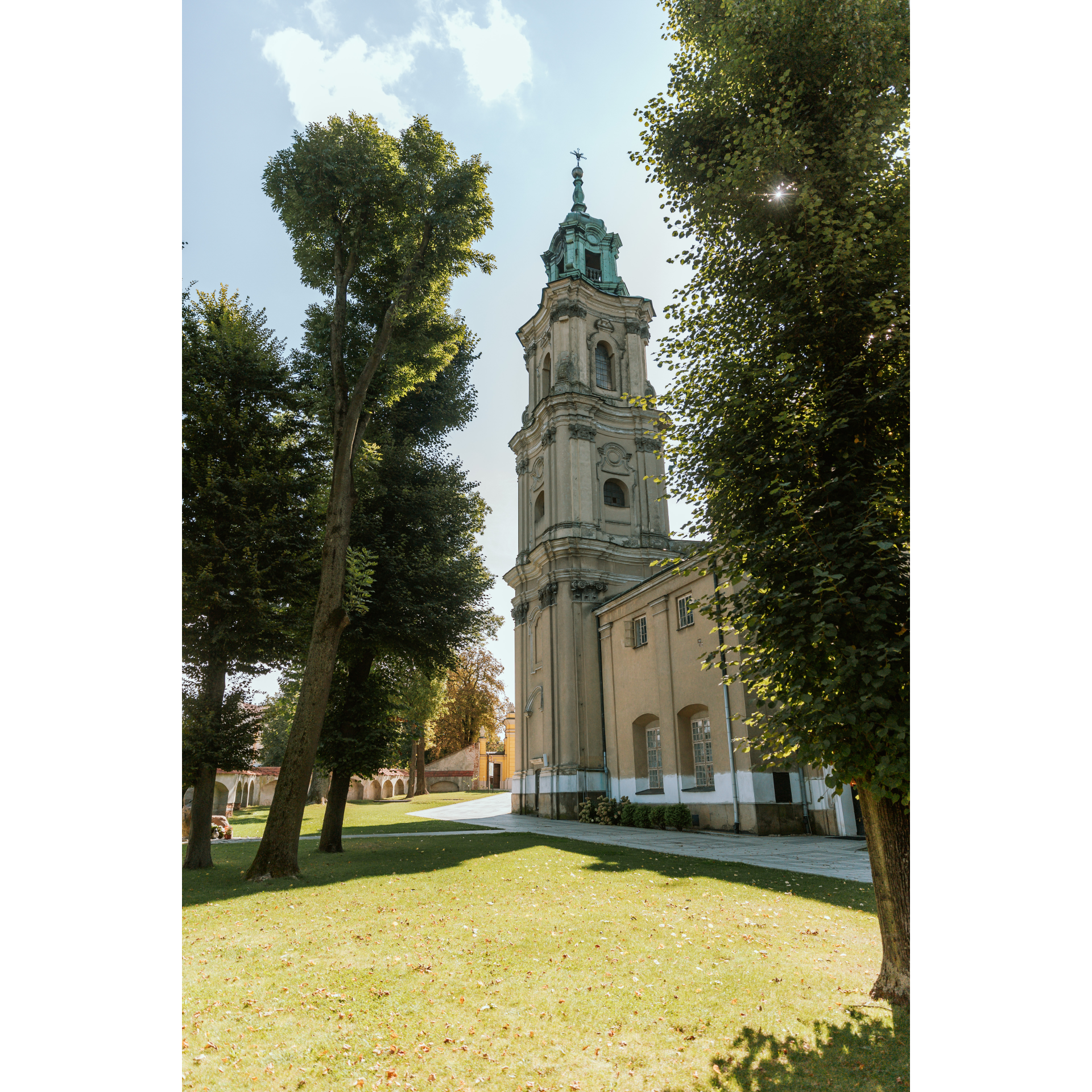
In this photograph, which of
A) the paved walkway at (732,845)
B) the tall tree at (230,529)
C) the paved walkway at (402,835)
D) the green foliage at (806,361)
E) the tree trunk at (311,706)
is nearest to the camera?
the green foliage at (806,361)

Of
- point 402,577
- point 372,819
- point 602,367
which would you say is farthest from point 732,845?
point 602,367

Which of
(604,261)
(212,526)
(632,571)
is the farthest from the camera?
(604,261)

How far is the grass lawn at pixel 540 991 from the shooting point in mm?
3848

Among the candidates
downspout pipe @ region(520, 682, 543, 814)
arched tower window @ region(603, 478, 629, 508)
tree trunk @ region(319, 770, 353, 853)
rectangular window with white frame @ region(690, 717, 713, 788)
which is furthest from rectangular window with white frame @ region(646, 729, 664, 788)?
tree trunk @ region(319, 770, 353, 853)

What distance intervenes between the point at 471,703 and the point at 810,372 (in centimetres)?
4853

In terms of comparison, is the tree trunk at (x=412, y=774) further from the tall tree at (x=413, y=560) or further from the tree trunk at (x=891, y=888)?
the tree trunk at (x=891, y=888)

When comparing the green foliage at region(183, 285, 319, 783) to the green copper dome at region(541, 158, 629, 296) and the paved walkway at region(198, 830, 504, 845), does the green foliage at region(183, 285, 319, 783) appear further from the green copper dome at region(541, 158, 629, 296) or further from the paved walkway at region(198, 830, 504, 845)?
the green copper dome at region(541, 158, 629, 296)

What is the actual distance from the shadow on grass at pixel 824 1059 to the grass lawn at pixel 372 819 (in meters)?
15.4

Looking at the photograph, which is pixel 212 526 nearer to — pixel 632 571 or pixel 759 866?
pixel 759 866

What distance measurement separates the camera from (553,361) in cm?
3325

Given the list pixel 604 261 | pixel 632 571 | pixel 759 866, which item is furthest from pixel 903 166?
pixel 604 261

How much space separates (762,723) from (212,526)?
35.2ft

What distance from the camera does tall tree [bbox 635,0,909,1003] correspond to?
4637 mm

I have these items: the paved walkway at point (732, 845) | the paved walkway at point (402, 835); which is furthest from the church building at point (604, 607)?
the paved walkway at point (402, 835)
